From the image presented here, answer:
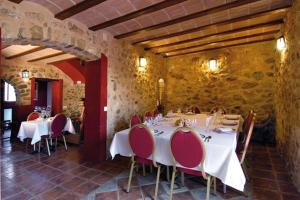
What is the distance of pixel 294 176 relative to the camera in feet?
8.39

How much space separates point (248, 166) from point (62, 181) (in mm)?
3040

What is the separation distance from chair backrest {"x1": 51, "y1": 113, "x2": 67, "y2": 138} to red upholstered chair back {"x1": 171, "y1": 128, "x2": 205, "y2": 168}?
3075mm

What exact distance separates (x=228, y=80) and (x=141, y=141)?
3849 mm

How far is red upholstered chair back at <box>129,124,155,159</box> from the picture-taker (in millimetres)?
2186

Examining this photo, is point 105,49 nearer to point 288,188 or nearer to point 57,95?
point 288,188

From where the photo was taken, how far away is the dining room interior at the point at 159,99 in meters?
2.29

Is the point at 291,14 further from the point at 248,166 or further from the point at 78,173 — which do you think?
the point at 78,173

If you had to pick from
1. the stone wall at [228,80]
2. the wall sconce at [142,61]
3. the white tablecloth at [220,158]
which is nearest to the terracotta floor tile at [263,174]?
the white tablecloth at [220,158]

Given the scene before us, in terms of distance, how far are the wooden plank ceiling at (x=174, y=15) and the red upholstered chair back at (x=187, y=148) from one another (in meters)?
1.65

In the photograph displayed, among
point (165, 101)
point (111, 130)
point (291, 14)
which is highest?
point (291, 14)

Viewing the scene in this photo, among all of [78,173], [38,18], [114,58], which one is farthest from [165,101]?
[38,18]

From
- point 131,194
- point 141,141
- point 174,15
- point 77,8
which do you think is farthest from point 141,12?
point 131,194

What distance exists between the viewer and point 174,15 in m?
2.88

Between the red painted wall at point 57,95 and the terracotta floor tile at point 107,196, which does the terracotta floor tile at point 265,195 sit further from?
the red painted wall at point 57,95
